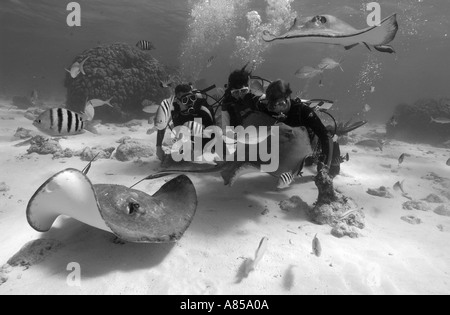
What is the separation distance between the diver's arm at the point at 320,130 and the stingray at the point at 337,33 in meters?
2.54

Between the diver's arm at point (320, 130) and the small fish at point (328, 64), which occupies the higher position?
the small fish at point (328, 64)

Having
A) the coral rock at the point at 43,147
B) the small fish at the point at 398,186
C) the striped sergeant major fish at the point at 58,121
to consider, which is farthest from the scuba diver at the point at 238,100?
the coral rock at the point at 43,147

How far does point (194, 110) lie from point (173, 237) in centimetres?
328

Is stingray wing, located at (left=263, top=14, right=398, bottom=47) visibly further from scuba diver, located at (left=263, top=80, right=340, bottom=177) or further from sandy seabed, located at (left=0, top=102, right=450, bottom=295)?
sandy seabed, located at (left=0, top=102, right=450, bottom=295)

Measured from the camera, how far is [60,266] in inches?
109

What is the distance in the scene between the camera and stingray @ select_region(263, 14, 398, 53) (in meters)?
1.75

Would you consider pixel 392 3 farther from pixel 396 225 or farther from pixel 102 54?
pixel 396 225

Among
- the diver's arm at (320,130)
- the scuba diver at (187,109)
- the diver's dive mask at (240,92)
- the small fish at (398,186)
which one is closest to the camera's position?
the diver's arm at (320,130)

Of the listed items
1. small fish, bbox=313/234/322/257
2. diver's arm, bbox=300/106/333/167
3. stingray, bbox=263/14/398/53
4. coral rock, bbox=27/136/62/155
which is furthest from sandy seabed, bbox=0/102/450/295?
stingray, bbox=263/14/398/53

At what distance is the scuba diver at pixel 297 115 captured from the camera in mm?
4098

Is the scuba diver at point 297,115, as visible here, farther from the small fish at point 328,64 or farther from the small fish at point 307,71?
the small fish at point 328,64

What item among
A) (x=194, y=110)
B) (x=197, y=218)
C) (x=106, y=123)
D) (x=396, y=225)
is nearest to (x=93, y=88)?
(x=106, y=123)

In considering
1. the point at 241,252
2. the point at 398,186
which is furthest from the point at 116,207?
the point at 398,186
